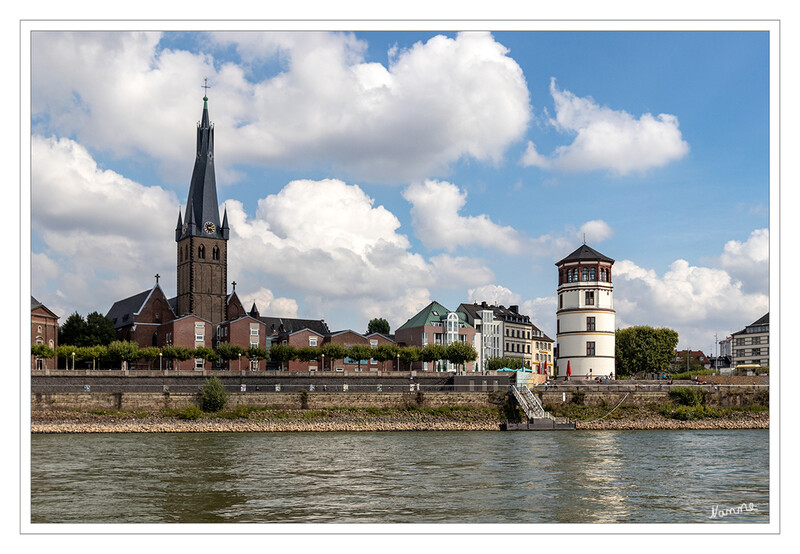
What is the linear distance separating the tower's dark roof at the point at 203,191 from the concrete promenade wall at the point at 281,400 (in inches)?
1717

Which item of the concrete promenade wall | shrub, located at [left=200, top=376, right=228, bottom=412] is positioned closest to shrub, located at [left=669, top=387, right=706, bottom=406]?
the concrete promenade wall

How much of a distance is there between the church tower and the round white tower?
43.9 m

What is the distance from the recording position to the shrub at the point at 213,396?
53.9 metres

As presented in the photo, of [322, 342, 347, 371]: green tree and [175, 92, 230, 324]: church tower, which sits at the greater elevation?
[175, 92, 230, 324]: church tower

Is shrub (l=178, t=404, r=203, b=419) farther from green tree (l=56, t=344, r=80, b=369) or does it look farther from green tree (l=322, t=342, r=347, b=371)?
green tree (l=322, t=342, r=347, b=371)

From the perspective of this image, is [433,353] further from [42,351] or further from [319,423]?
[42,351]

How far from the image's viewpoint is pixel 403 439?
42.6 meters

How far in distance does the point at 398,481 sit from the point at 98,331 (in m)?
66.3

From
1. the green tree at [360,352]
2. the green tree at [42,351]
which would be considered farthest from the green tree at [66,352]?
the green tree at [360,352]

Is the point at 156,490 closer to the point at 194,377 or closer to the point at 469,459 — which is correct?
the point at 469,459

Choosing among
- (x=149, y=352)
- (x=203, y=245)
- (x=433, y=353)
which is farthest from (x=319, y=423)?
(x=203, y=245)

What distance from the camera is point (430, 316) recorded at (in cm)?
9400

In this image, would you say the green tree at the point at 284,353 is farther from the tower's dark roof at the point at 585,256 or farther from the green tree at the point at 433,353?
the tower's dark roof at the point at 585,256

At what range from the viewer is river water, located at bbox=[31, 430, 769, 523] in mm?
18047
